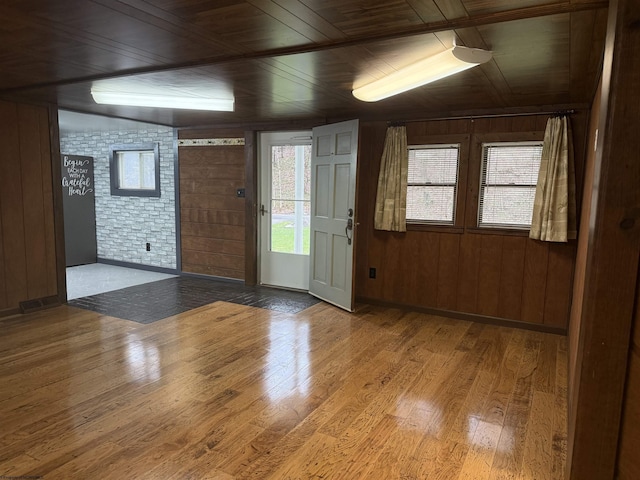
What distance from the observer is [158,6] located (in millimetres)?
1958

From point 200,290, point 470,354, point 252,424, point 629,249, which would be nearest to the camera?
point 629,249

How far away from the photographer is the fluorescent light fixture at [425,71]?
96.0 inches

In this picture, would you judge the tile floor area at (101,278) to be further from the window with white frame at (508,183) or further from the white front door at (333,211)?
the window with white frame at (508,183)

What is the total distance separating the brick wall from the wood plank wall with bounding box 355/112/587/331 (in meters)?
3.12

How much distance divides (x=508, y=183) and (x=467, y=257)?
0.83 metres

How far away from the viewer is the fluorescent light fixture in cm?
244

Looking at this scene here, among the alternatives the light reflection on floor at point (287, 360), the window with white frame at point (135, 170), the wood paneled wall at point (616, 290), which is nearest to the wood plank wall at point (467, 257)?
the light reflection on floor at point (287, 360)

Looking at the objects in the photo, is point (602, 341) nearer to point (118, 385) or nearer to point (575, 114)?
point (118, 385)

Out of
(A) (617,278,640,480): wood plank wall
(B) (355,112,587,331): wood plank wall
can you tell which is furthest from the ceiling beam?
(B) (355,112,587,331): wood plank wall

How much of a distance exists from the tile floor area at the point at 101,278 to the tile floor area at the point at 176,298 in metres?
0.13

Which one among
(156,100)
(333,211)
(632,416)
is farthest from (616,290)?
(156,100)

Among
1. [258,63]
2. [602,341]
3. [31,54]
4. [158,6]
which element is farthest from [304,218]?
[602,341]

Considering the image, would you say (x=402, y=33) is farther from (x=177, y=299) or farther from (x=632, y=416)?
(x=177, y=299)

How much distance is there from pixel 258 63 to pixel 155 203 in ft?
14.5
